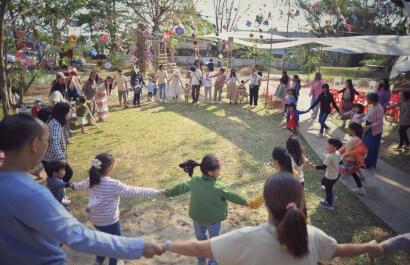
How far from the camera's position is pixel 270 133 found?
32.7 feet

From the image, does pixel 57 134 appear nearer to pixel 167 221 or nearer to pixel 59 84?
pixel 167 221

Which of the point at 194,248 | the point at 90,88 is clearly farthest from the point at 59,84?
the point at 194,248

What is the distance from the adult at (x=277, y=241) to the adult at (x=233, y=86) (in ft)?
40.8

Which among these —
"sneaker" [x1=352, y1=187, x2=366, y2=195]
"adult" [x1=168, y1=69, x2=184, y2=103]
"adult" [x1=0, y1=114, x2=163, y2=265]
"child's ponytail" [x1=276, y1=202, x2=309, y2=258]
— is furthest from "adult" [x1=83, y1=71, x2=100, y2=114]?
"child's ponytail" [x1=276, y1=202, x2=309, y2=258]

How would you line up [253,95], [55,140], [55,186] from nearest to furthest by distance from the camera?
[55,186], [55,140], [253,95]

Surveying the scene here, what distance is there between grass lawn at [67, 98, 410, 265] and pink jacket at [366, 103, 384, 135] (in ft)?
4.97

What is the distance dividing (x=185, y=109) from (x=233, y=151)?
17.4 ft

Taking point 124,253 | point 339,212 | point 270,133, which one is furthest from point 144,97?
point 124,253

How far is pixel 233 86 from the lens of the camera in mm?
14234

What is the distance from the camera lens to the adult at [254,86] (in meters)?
13.4

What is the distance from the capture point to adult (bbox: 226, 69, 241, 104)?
1410cm

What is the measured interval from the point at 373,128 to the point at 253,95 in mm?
7189

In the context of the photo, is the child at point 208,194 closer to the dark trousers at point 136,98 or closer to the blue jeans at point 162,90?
the dark trousers at point 136,98

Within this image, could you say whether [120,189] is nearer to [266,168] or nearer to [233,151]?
[266,168]
